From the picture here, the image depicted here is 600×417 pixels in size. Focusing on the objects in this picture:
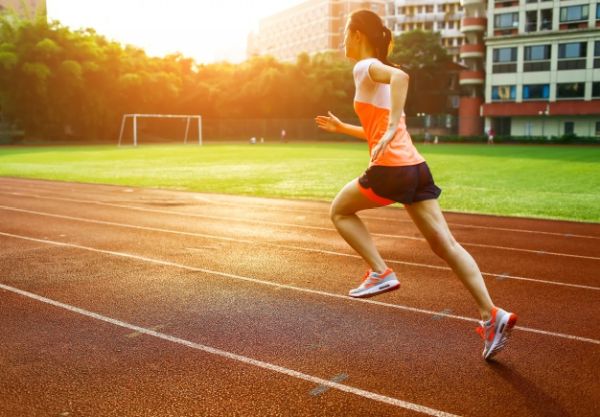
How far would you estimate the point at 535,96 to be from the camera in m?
63.5

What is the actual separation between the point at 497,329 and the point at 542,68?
65.1 meters

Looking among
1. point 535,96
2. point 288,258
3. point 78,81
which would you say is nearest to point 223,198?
point 288,258

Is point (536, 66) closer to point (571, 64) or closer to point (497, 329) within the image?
point (571, 64)

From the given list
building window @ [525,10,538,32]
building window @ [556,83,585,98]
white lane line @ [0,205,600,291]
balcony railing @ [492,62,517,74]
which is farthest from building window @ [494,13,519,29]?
white lane line @ [0,205,600,291]

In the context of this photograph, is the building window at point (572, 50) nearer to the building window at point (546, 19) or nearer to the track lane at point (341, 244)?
the building window at point (546, 19)

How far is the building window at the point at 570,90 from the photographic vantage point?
60862 mm

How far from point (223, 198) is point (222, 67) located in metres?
61.8

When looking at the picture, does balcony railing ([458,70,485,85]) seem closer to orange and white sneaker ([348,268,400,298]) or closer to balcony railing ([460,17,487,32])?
balcony railing ([460,17,487,32])

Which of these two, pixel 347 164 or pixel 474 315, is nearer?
pixel 474 315

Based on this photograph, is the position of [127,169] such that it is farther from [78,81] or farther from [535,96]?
[535,96]

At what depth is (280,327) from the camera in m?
5.07

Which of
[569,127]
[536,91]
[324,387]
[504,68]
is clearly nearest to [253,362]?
[324,387]

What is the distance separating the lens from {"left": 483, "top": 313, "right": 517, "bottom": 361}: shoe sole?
13.4 feet

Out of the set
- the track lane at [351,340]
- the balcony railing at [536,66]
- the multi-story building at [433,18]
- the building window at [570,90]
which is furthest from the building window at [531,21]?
the track lane at [351,340]
